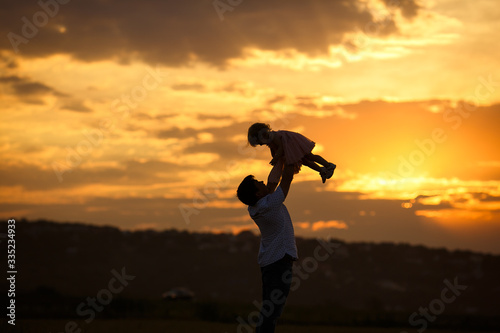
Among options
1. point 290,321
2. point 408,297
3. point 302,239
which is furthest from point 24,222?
point 290,321

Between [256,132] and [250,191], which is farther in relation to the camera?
[256,132]

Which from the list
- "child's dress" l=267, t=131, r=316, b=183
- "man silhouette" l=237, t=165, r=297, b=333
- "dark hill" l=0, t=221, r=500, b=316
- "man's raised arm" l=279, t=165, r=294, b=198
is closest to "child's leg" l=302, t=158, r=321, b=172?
"child's dress" l=267, t=131, r=316, b=183

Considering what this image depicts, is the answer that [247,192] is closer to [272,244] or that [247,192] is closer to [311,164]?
[272,244]

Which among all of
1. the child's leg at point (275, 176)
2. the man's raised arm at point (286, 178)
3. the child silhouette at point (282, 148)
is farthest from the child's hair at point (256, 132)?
the man's raised arm at point (286, 178)

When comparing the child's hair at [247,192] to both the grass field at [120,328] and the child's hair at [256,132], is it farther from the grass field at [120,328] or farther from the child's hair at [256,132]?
the grass field at [120,328]

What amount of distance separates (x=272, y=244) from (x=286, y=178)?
2.62 feet

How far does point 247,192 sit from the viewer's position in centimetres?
648

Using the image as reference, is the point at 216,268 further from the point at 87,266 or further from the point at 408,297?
the point at 408,297

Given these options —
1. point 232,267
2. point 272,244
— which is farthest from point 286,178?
point 232,267

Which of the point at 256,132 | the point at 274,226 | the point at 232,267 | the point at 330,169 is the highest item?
the point at 232,267

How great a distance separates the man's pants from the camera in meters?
6.52

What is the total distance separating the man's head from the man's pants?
73cm

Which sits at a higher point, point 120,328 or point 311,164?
point 311,164

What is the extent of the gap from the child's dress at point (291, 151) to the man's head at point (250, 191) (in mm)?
506
